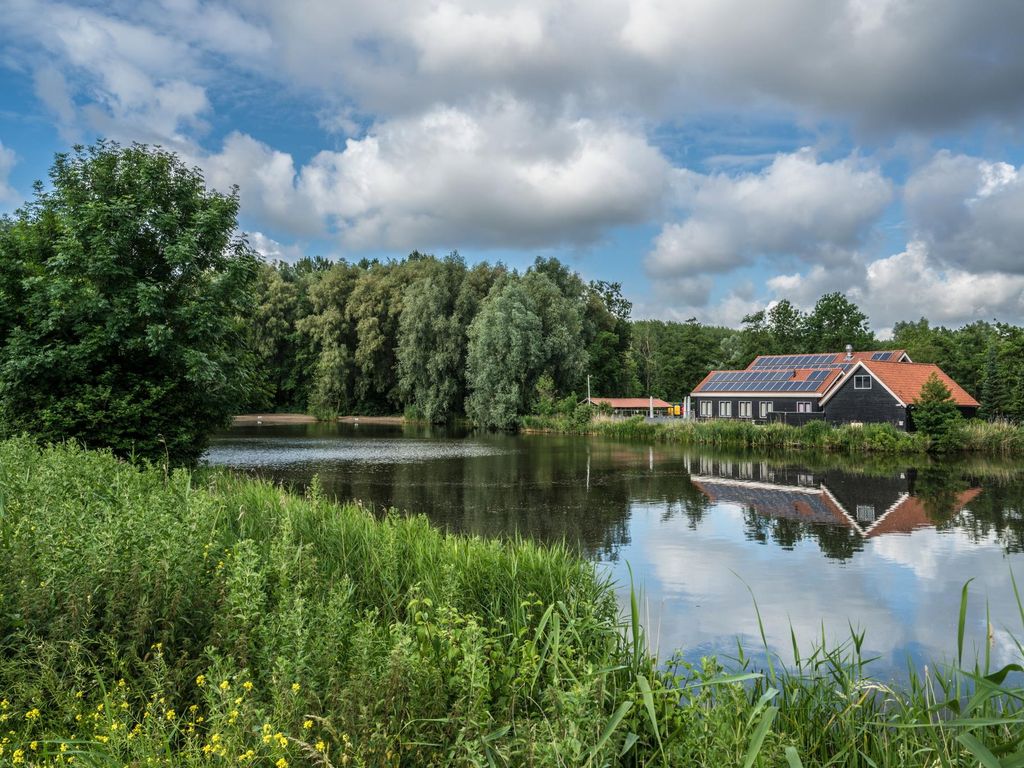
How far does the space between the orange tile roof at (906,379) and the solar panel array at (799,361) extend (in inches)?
230

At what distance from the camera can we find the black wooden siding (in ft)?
128

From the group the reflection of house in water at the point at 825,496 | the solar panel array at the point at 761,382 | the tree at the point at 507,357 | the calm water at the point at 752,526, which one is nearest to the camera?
the calm water at the point at 752,526

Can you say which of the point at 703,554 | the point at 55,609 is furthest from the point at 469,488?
the point at 55,609

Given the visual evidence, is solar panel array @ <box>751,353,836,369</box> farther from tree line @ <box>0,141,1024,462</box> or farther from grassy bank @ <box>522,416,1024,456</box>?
grassy bank @ <box>522,416,1024,456</box>

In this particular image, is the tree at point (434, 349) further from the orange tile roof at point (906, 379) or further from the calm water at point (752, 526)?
the orange tile roof at point (906, 379)

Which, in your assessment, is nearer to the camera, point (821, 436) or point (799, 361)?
point (821, 436)

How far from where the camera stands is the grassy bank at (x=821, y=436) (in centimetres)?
3453

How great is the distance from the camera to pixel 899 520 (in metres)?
16.9

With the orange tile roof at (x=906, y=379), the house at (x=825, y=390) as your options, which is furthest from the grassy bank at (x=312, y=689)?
the orange tile roof at (x=906, y=379)

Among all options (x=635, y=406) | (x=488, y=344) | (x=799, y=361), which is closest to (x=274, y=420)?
(x=488, y=344)

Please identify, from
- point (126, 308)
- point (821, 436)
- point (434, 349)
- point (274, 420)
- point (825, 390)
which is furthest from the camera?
point (274, 420)

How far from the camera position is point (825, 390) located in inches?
1784

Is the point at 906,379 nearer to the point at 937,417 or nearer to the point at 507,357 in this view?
the point at 937,417

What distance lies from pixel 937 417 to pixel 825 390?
10412 millimetres
